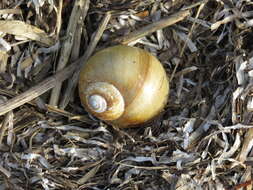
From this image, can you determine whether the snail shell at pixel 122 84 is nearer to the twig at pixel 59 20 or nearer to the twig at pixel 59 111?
the twig at pixel 59 111

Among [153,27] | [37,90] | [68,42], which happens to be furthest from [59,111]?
[153,27]

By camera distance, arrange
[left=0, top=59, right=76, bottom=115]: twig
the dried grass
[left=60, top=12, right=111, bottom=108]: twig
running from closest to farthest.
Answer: the dried grass
[left=0, top=59, right=76, bottom=115]: twig
[left=60, top=12, right=111, bottom=108]: twig

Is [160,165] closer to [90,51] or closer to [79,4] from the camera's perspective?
[90,51]

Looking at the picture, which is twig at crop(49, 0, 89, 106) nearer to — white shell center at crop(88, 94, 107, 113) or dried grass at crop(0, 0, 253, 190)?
dried grass at crop(0, 0, 253, 190)

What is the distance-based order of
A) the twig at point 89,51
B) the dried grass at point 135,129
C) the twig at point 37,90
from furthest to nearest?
1. the twig at point 89,51
2. the twig at point 37,90
3. the dried grass at point 135,129

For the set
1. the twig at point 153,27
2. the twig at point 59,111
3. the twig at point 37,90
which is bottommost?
the twig at point 59,111

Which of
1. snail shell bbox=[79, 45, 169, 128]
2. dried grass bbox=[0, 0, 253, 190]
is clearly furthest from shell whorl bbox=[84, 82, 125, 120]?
dried grass bbox=[0, 0, 253, 190]

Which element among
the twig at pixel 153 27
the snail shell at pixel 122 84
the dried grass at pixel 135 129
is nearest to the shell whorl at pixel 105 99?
the snail shell at pixel 122 84
